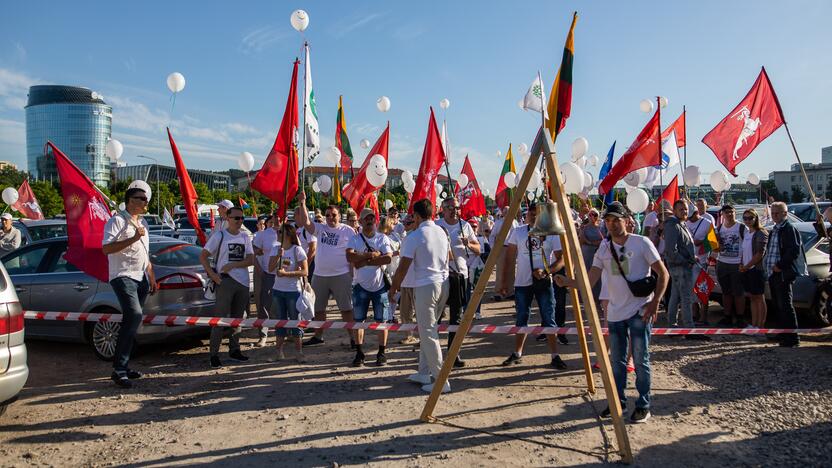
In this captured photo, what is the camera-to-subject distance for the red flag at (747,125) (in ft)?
27.1

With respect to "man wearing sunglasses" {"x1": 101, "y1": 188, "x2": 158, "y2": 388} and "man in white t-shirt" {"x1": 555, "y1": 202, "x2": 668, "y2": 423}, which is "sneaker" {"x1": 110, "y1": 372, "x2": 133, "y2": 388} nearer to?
"man wearing sunglasses" {"x1": 101, "y1": 188, "x2": 158, "y2": 388}

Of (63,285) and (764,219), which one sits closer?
(63,285)

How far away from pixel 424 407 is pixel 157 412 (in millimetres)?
2498

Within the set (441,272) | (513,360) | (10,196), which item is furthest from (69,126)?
(441,272)

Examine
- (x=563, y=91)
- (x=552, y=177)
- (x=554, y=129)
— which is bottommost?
(x=552, y=177)

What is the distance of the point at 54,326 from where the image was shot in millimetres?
6914

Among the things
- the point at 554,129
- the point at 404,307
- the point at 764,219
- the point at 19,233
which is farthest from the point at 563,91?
the point at 19,233

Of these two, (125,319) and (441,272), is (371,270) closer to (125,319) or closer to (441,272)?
(441,272)

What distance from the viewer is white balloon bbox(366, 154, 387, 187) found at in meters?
9.13

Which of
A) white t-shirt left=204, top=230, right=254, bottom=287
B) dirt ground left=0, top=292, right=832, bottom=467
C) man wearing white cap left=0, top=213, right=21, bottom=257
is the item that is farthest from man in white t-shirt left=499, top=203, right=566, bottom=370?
man wearing white cap left=0, top=213, right=21, bottom=257

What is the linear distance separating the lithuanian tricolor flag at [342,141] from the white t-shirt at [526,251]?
6.03 m

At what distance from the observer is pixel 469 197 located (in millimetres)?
14398

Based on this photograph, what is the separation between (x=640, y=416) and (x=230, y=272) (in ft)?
15.9

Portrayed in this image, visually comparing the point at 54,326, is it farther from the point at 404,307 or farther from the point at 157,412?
the point at 404,307
